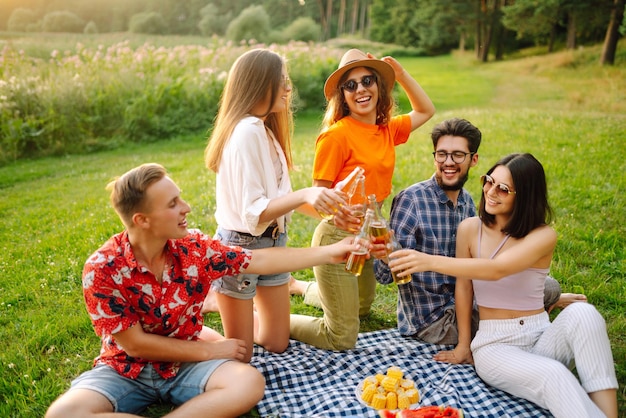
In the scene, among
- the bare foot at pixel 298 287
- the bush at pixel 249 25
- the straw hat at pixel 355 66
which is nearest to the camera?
the straw hat at pixel 355 66

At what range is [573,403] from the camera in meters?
3.09

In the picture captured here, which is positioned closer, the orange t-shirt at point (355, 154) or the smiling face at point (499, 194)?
the smiling face at point (499, 194)

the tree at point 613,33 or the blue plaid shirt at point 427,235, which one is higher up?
the tree at point 613,33

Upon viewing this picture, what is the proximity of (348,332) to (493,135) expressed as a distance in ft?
27.3

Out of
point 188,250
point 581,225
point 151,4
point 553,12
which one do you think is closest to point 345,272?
point 188,250

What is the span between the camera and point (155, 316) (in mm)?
3297

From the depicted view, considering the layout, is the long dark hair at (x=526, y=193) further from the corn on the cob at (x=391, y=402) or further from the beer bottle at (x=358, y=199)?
the corn on the cob at (x=391, y=402)

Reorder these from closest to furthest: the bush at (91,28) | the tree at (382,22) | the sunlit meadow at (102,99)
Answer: the sunlit meadow at (102,99) → the bush at (91,28) → the tree at (382,22)

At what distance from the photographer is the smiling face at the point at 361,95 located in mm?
4430

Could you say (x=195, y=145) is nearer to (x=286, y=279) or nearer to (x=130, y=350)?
(x=286, y=279)

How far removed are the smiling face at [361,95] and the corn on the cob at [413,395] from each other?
2.17 metres

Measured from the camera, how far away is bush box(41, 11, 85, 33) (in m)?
29.0

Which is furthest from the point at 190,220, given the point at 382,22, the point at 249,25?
the point at 382,22

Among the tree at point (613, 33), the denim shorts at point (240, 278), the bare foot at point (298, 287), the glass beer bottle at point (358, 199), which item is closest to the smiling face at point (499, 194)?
the glass beer bottle at point (358, 199)
